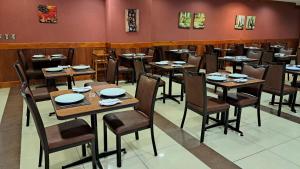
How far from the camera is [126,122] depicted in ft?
7.86

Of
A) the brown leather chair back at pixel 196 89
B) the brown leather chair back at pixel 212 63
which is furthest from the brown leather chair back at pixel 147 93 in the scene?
the brown leather chair back at pixel 212 63

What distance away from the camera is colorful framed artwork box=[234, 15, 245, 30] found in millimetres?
9491

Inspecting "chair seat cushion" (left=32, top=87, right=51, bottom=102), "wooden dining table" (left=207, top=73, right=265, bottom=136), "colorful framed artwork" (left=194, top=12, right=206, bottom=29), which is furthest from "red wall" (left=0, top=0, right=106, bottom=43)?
"wooden dining table" (left=207, top=73, right=265, bottom=136)

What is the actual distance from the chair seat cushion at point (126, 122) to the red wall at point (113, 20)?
430 cm

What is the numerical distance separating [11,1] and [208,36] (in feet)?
21.6

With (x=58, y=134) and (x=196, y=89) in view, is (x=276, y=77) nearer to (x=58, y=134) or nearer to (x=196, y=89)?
(x=196, y=89)

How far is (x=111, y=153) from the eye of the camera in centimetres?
261

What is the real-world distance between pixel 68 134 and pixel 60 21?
4865mm

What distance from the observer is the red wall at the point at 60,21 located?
5602 mm

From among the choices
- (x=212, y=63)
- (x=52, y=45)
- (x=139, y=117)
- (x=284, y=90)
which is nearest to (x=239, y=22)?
(x=212, y=63)

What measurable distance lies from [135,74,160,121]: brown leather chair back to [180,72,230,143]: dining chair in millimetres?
661

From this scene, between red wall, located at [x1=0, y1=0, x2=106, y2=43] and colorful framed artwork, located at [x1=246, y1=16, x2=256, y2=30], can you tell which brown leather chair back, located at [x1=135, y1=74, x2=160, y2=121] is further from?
colorful framed artwork, located at [x1=246, y1=16, x2=256, y2=30]

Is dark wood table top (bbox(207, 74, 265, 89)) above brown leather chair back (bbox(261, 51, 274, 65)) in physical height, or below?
below

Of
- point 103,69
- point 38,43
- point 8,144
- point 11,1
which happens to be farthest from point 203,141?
point 11,1
